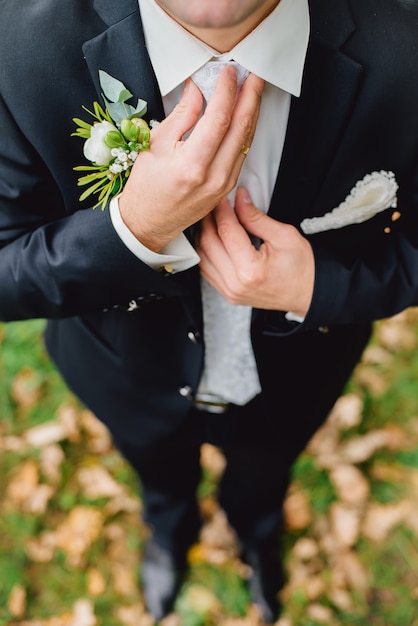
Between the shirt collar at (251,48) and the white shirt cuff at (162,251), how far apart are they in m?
0.25

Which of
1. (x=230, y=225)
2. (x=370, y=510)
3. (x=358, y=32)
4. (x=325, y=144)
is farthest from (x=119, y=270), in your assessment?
(x=370, y=510)

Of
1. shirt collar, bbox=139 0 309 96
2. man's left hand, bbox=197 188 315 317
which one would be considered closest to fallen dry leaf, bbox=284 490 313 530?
man's left hand, bbox=197 188 315 317

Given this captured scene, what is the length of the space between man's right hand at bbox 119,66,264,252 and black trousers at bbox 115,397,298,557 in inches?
33.1

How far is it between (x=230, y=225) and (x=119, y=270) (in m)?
0.24

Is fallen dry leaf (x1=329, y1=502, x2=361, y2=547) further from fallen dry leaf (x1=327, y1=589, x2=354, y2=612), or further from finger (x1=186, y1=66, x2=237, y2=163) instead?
finger (x1=186, y1=66, x2=237, y2=163)

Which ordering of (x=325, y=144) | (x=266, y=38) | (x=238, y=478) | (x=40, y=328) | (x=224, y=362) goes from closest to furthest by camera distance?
(x=266, y=38) → (x=325, y=144) → (x=224, y=362) → (x=238, y=478) → (x=40, y=328)

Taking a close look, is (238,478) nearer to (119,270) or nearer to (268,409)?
(268,409)

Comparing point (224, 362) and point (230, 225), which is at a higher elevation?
point (230, 225)

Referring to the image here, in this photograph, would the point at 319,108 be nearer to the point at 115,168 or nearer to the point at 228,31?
the point at 228,31

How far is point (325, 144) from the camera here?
132 centimetres

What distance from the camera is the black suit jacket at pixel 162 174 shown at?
1219 millimetres

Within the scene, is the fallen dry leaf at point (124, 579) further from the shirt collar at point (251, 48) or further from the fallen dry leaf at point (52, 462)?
the shirt collar at point (251, 48)

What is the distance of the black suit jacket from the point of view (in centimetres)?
122

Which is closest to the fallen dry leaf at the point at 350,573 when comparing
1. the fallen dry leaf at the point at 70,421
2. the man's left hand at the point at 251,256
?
the fallen dry leaf at the point at 70,421
